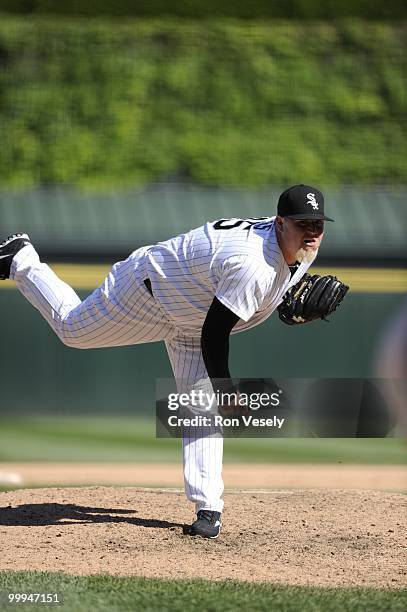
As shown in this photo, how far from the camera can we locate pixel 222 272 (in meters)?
3.23

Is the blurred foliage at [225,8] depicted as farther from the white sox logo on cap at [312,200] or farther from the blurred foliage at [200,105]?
the white sox logo on cap at [312,200]

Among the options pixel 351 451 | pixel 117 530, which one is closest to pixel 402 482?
pixel 351 451

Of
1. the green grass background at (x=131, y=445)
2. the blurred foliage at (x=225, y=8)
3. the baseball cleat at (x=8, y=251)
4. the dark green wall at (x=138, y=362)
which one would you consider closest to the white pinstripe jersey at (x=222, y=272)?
the baseball cleat at (x=8, y=251)

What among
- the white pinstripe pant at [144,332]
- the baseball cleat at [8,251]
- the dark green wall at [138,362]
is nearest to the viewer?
the white pinstripe pant at [144,332]

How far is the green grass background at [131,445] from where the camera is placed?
6688 mm

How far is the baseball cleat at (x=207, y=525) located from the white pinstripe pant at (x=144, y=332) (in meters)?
0.02

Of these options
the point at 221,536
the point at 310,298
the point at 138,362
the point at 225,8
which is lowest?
the point at 221,536

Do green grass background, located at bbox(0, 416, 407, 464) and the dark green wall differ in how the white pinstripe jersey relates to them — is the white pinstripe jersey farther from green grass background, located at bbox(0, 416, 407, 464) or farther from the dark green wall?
the dark green wall

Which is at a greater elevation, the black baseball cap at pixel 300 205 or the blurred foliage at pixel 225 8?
the blurred foliage at pixel 225 8

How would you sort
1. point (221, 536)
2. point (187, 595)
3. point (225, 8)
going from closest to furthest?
point (187, 595) → point (221, 536) → point (225, 8)

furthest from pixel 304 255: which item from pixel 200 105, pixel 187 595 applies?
pixel 200 105

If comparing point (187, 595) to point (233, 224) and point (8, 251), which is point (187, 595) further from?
point (8, 251)

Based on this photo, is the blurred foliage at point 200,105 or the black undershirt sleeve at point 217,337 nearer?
the black undershirt sleeve at point 217,337

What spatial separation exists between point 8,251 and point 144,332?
0.62 m
